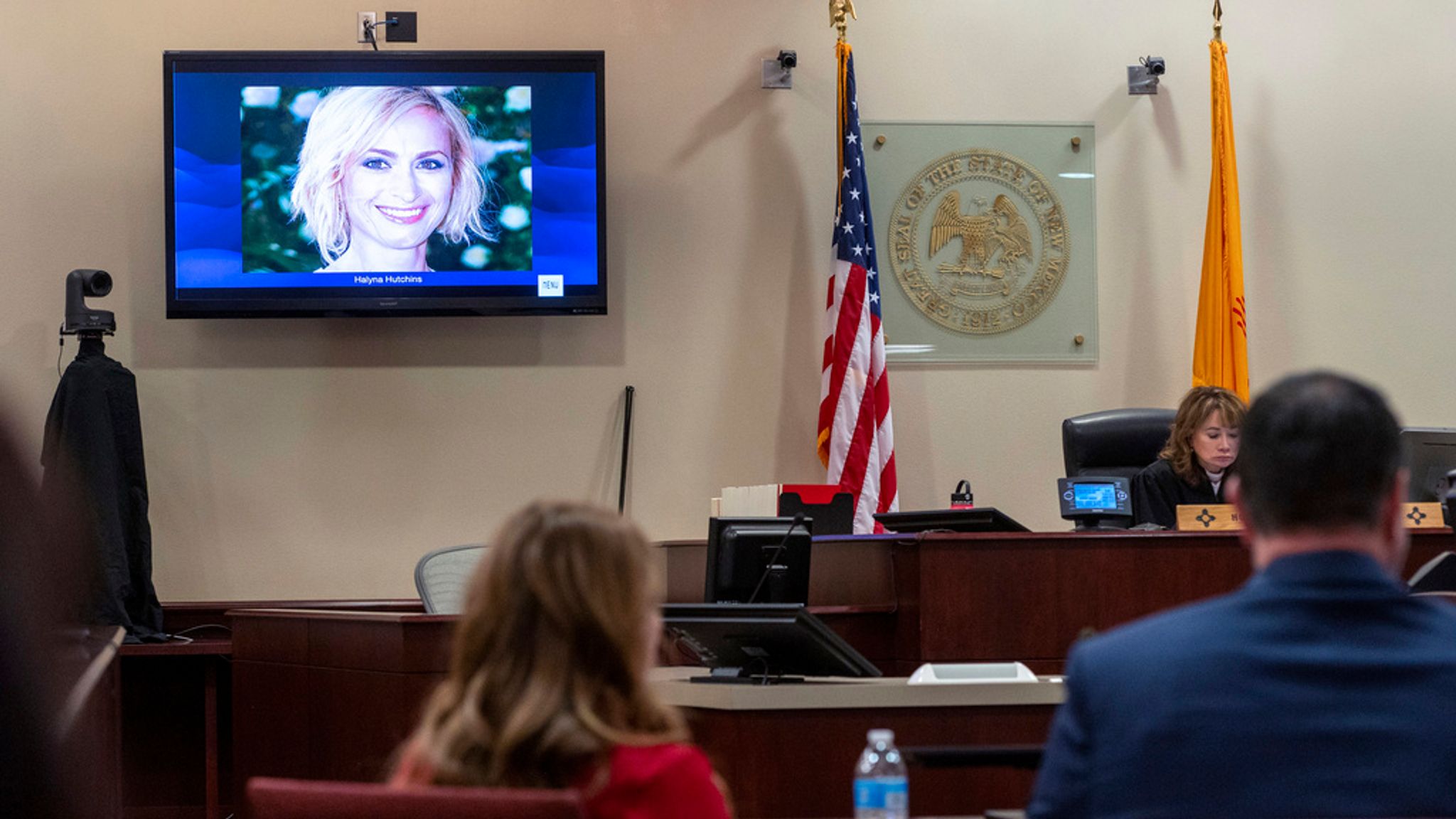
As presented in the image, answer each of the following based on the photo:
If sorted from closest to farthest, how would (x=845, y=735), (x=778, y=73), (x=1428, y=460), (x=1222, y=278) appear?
(x=845, y=735) < (x=1428, y=460) < (x=1222, y=278) < (x=778, y=73)

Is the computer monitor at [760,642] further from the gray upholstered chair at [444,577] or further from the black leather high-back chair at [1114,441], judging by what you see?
the black leather high-back chair at [1114,441]

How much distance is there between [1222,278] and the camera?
616 centimetres

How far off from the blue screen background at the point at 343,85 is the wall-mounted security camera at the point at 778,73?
81cm

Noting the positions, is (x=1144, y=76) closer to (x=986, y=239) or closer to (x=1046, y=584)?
(x=986, y=239)

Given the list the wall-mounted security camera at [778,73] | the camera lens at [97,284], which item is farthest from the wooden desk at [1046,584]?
the camera lens at [97,284]

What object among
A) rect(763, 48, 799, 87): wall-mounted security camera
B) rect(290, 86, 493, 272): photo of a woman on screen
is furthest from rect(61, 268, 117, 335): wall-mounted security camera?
rect(763, 48, 799, 87): wall-mounted security camera

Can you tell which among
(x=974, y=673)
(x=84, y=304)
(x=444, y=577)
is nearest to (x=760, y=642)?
(x=974, y=673)

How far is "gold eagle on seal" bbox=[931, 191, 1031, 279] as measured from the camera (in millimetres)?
6328

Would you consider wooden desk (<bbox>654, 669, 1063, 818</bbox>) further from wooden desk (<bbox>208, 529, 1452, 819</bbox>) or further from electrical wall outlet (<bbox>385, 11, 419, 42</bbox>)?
electrical wall outlet (<bbox>385, 11, 419, 42</bbox>)

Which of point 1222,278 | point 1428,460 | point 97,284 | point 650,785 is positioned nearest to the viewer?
point 650,785

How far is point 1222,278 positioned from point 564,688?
5.26 m

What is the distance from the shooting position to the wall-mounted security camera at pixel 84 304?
5.50 meters

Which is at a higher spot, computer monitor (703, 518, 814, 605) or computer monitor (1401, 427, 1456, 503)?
computer monitor (1401, 427, 1456, 503)

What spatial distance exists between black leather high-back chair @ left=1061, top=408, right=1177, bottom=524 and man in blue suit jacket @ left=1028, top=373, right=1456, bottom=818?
3899 millimetres
